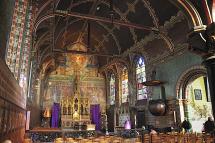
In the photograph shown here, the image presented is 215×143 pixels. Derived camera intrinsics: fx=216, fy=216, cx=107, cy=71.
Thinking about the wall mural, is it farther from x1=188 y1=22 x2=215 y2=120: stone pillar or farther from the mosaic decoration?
x1=188 y1=22 x2=215 y2=120: stone pillar

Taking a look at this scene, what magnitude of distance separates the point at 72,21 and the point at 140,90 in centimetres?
787

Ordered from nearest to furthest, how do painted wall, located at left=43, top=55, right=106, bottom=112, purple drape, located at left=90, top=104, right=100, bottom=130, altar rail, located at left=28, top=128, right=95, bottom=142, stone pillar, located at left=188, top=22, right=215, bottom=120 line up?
stone pillar, located at left=188, top=22, right=215, bottom=120, altar rail, located at left=28, top=128, right=95, bottom=142, purple drape, located at left=90, top=104, right=100, bottom=130, painted wall, located at left=43, top=55, right=106, bottom=112

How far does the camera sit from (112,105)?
21938 millimetres

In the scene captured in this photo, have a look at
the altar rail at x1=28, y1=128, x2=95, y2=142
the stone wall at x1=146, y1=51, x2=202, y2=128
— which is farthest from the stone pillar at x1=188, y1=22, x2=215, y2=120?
the altar rail at x1=28, y1=128, x2=95, y2=142

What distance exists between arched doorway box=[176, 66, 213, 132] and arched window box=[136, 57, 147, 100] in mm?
3892

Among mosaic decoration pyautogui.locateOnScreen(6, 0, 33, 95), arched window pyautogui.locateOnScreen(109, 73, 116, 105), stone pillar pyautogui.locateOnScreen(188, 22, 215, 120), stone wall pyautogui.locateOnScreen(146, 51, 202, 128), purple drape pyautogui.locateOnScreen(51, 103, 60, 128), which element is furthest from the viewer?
arched window pyautogui.locateOnScreen(109, 73, 116, 105)

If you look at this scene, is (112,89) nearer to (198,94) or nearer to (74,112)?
(74,112)

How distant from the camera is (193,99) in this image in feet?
44.2

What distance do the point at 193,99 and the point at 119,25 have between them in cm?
777

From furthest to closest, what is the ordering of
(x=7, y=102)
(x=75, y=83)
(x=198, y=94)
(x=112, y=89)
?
(x=112, y=89) < (x=75, y=83) < (x=198, y=94) < (x=7, y=102)

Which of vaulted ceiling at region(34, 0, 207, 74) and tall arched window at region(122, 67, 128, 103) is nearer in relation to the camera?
vaulted ceiling at region(34, 0, 207, 74)

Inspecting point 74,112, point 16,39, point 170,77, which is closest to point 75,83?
point 74,112

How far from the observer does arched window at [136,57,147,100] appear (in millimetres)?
16811

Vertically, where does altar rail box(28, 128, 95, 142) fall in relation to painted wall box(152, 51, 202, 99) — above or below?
below
